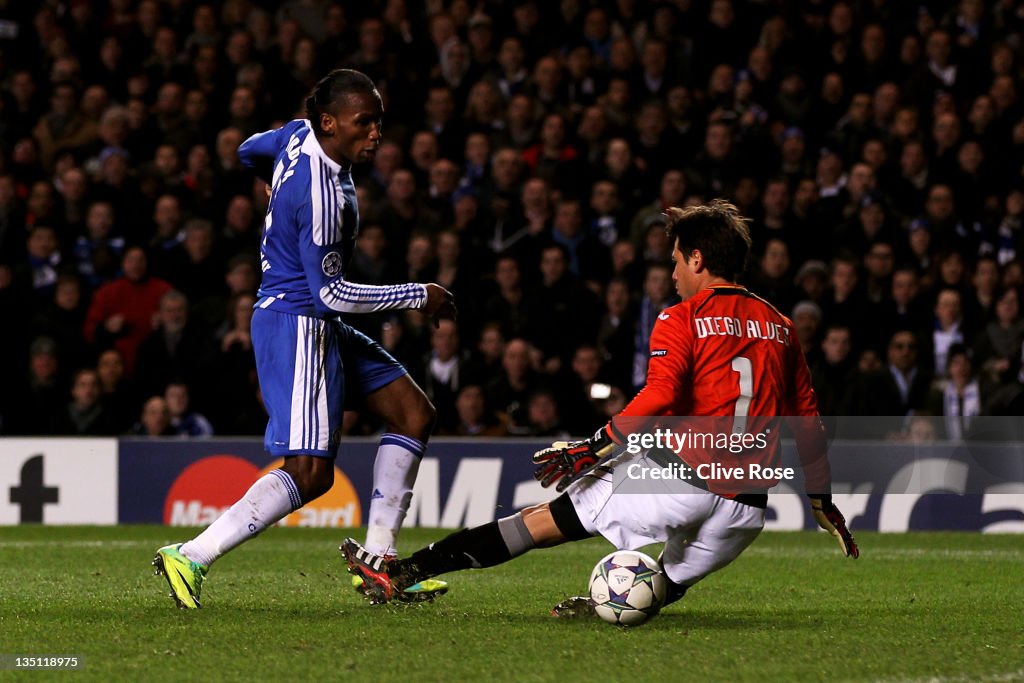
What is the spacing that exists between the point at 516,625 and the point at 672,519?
701 millimetres

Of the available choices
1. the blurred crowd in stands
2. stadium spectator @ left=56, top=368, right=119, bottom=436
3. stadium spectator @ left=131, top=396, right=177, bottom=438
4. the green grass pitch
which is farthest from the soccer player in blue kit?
stadium spectator @ left=56, top=368, right=119, bottom=436

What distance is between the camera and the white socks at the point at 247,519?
6113 mm

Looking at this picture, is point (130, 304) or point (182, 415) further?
point (130, 304)

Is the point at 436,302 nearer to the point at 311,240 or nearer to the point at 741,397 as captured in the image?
the point at 311,240

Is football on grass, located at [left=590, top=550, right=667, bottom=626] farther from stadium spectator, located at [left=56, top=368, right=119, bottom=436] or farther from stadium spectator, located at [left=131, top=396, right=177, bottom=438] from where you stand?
stadium spectator, located at [left=56, top=368, right=119, bottom=436]

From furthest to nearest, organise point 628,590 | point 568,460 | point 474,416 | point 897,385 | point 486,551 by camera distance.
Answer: point 474,416, point 897,385, point 486,551, point 628,590, point 568,460

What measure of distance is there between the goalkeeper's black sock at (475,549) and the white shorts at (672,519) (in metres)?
0.28

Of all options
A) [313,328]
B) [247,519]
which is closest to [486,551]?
[247,519]

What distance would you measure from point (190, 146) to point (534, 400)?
15.5 feet

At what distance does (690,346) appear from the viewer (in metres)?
5.67

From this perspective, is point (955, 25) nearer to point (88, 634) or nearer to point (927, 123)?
point (927, 123)

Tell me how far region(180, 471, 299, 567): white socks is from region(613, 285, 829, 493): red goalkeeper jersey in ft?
5.10

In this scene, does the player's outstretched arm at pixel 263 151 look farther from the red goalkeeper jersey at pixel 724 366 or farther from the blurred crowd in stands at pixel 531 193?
the blurred crowd in stands at pixel 531 193

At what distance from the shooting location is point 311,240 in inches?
243
